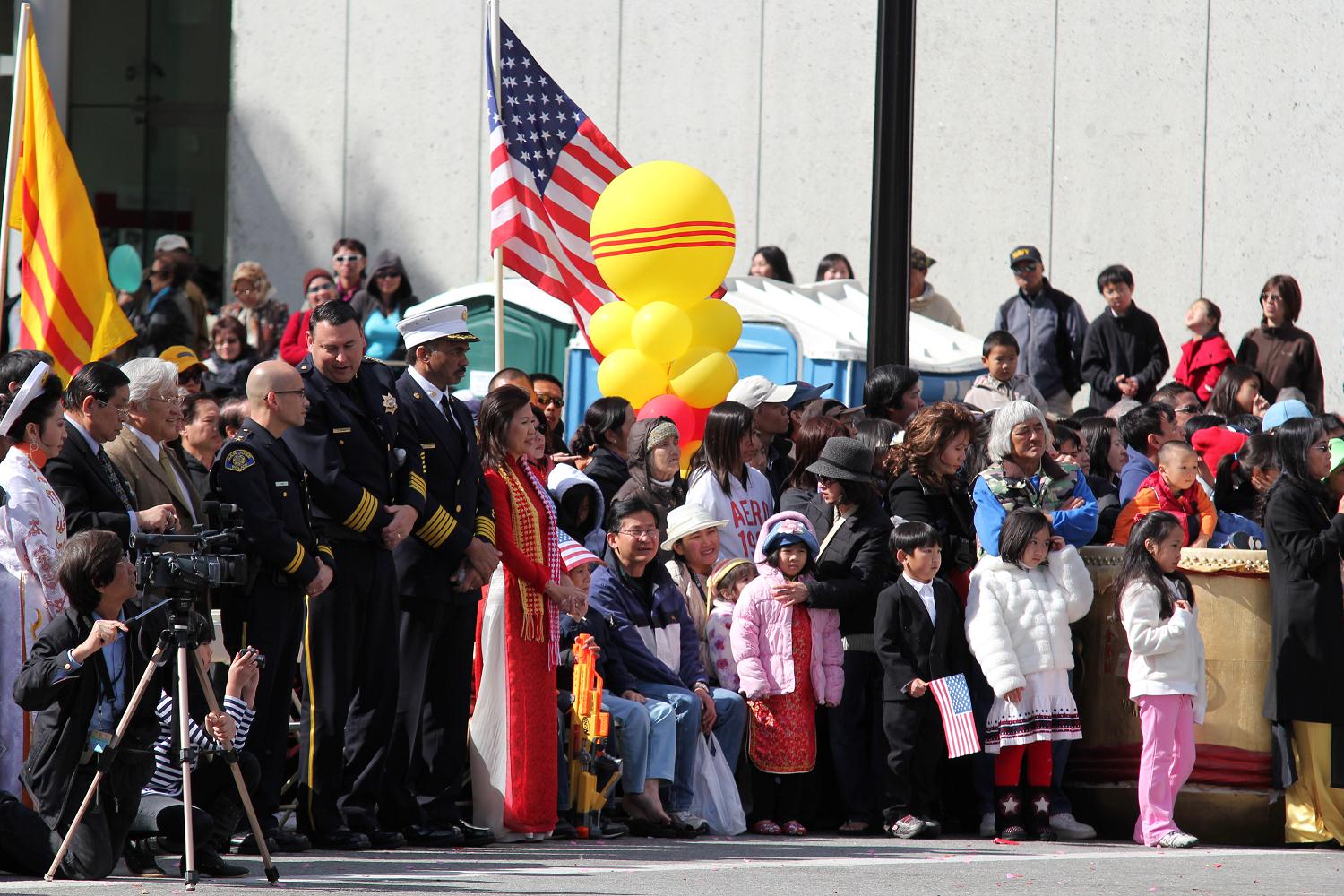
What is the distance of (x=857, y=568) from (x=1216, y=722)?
1.88 m

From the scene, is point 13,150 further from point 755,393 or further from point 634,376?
point 755,393

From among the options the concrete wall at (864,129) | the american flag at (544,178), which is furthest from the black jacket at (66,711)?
the concrete wall at (864,129)

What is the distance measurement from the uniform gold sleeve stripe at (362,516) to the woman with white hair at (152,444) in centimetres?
79

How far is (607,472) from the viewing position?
11.2 m

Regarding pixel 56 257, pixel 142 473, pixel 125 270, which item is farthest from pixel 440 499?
pixel 125 270

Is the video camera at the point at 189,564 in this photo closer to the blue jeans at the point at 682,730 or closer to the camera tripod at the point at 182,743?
the camera tripod at the point at 182,743

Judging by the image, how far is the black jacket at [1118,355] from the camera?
1625cm

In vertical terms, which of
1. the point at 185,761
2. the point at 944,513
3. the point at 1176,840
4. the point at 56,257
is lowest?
the point at 1176,840

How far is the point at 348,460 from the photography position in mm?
8836

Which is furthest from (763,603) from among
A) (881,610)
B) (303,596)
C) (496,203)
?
(496,203)

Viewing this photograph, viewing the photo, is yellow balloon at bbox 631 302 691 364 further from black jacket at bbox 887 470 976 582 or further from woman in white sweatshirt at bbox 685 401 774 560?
black jacket at bbox 887 470 976 582

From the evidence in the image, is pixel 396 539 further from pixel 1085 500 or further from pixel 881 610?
pixel 1085 500

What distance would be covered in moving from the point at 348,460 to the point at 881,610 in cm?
278

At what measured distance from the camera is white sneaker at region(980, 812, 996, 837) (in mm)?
10250
